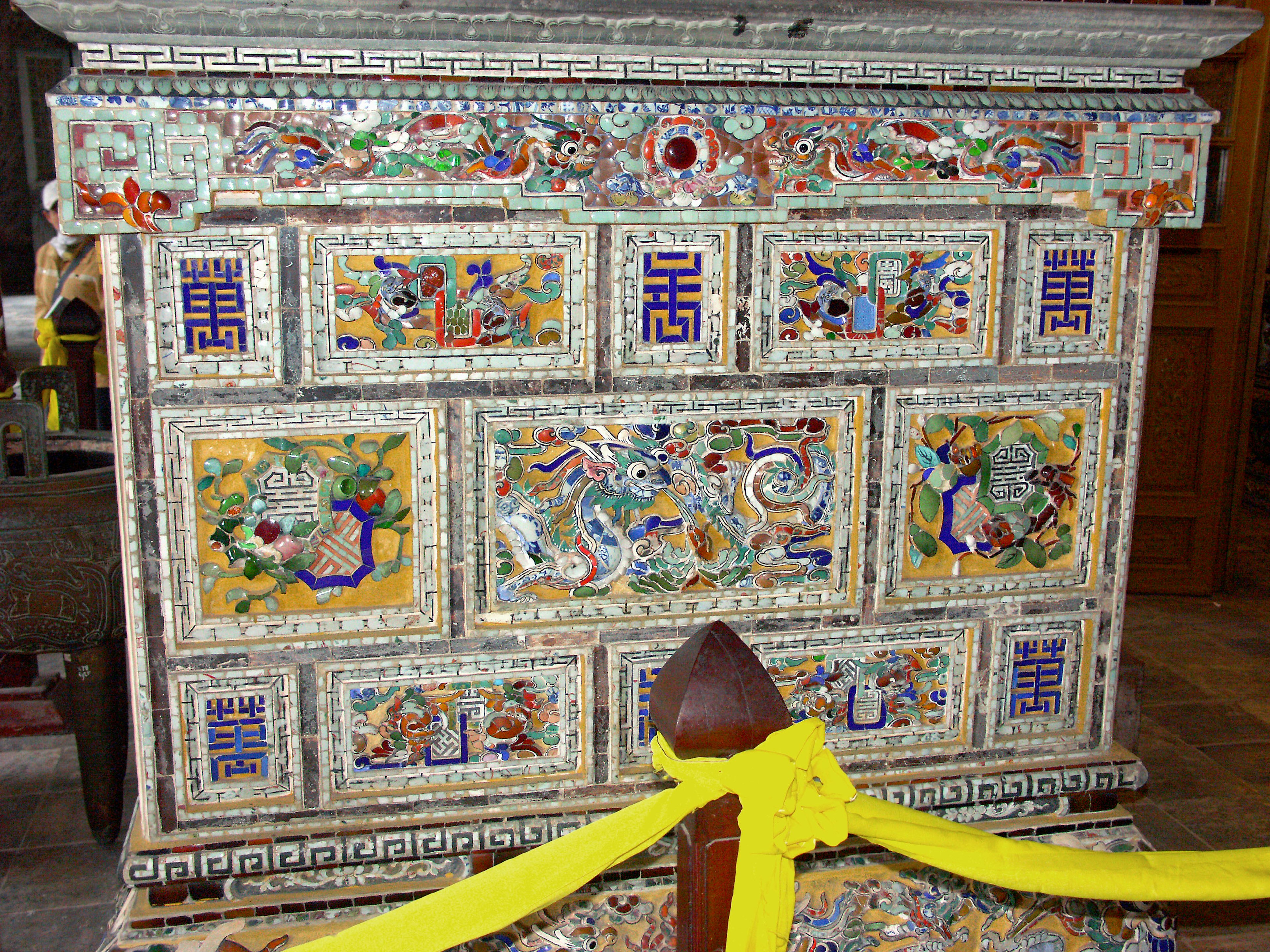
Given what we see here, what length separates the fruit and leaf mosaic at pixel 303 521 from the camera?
2.31 meters

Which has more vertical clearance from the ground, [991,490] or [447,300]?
[447,300]

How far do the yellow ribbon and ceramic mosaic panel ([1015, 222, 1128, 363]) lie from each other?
3188 millimetres

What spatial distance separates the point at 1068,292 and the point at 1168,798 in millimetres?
1893

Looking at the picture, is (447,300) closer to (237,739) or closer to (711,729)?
(237,739)

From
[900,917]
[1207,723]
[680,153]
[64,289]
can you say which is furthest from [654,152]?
[64,289]

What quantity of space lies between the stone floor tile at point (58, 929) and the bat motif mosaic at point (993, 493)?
219 cm

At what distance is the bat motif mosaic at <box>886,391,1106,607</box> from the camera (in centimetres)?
260

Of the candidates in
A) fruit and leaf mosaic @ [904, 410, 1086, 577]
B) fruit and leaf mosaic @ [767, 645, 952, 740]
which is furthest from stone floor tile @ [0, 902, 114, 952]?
fruit and leaf mosaic @ [904, 410, 1086, 577]

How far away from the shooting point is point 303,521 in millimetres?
2355

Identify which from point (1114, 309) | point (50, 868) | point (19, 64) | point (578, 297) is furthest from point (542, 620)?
point (19, 64)

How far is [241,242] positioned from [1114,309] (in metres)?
1.93

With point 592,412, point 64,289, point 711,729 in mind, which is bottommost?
point 711,729

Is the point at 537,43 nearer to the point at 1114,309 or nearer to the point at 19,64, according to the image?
the point at 1114,309

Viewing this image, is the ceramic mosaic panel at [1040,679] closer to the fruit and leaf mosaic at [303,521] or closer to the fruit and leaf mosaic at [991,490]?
the fruit and leaf mosaic at [991,490]
